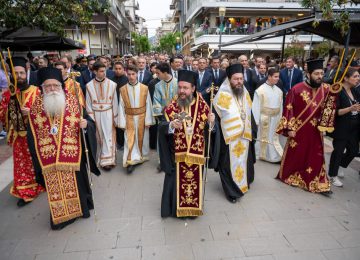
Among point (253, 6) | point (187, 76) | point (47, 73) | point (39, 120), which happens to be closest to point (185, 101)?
point (187, 76)

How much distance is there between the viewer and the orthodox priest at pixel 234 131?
4.54m

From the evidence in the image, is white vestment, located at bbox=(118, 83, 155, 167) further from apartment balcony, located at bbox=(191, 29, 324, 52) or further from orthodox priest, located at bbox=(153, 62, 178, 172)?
apartment balcony, located at bbox=(191, 29, 324, 52)

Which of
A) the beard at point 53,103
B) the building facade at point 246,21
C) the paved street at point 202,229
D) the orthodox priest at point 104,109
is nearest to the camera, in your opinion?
the paved street at point 202,229

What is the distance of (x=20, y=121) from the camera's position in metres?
4.40

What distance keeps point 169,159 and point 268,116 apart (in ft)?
11.2

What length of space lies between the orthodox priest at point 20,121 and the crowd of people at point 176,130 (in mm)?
15

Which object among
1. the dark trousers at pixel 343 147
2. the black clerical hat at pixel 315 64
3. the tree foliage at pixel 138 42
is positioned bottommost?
the dark trousers at pixel 343 147

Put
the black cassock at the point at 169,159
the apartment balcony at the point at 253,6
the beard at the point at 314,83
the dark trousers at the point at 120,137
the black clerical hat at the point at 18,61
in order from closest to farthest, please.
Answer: the black cassock at the point at 169,159
the black clerical hat at the point at 18,61
the beard at the point at 314,83
the dark trousers at the point at 120,137
the apartment balcony at the point at 253,6

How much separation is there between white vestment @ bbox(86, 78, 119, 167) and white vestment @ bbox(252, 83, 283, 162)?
3063 mm

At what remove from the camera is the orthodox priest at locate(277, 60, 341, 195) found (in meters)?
4.73

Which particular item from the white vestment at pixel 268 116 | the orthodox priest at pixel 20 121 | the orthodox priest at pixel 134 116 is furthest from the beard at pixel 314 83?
the orthodox priest at pixel 20 121

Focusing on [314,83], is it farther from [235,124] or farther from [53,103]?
[53,103]

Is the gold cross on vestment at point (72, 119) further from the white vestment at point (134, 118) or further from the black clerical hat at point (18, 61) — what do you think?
the white vestment at point (134, 118)

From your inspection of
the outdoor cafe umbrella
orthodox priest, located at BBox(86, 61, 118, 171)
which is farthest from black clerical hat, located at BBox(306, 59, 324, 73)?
the outdoor cafe umbrella
